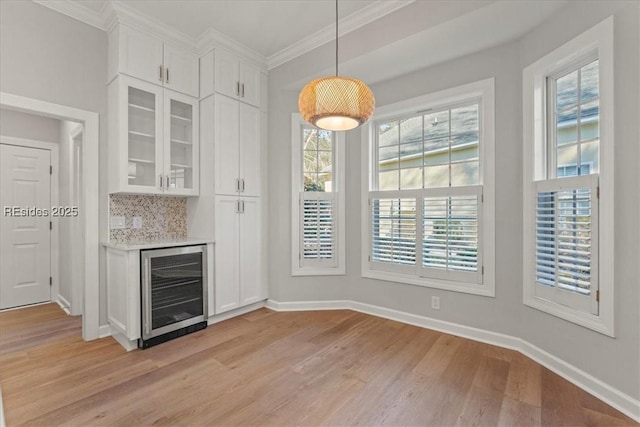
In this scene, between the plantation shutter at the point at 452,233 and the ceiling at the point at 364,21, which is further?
the plantation shutter at the point at 452,233

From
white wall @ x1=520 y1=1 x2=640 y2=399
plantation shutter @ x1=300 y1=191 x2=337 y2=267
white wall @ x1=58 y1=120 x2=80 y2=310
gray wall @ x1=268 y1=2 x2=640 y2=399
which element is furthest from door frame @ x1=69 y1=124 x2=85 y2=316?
white wall @ x1=520 y1=1 x2=640 y2=399

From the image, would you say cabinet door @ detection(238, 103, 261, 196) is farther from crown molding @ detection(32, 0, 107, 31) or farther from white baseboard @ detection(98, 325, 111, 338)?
white baseboard @ detection(98, 325, 111, 338)

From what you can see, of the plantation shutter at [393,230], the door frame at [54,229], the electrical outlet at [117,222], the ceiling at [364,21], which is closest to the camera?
the ceiling at [364,21]

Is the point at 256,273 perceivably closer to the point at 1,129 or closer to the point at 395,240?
the point at 395,240

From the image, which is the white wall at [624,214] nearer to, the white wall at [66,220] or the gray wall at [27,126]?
the white wall at [66,220]

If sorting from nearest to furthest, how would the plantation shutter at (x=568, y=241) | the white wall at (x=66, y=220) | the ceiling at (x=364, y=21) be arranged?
the plantation shutter at (x=568, y=241) → the ceiling at (x=364, y=21) → the white wall at (x=66, y=220)

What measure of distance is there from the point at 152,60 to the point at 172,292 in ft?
7.43

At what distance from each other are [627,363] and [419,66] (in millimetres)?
2806

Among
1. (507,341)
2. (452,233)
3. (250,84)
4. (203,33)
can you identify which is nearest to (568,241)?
(452,233)

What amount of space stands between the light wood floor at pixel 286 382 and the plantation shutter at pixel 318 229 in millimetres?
890

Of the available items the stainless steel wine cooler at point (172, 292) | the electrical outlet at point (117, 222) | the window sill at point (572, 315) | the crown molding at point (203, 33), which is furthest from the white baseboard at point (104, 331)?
the window sill at point (572, 315)

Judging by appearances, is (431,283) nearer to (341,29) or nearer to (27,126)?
(341,29)

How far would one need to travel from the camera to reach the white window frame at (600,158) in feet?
6.24

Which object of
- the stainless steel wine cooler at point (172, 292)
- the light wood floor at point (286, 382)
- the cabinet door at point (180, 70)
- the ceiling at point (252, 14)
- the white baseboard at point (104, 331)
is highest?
the ceiling at point (252, 14)
